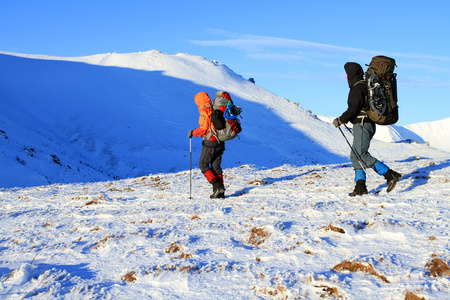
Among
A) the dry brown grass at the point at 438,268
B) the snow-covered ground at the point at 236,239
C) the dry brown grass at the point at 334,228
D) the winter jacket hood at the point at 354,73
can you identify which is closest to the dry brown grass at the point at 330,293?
the snow-covered ground at the point at 236,239

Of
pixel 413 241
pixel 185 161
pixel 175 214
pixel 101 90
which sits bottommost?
pixel 185 161

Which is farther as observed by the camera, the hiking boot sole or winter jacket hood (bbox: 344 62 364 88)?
the hiking boot sole

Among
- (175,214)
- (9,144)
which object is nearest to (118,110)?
(9,144)

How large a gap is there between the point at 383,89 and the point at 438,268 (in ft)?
12.4

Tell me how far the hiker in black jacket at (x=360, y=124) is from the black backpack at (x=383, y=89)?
0.21m

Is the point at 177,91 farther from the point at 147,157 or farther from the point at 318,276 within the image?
the point at 318,276

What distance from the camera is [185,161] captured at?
93.1 feet

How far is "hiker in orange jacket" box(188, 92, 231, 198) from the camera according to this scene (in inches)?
318

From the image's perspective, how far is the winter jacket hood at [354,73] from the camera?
23.7 feet

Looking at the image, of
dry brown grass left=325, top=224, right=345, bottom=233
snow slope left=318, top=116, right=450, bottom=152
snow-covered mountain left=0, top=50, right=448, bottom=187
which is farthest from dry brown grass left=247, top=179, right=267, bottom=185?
snow slope left=318, top=116, right=450, bottom=152

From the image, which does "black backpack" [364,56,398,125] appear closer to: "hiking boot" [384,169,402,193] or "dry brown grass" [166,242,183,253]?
"hiking boot" [384,169,402,193]

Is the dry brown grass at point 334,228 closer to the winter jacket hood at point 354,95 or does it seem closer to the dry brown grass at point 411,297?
the dry brown grass at point 411,297

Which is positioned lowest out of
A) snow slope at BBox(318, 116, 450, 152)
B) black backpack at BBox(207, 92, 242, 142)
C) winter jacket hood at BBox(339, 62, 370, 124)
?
snow slope at BBox(318, 116, 450, 152)

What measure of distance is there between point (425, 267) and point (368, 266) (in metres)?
0.53
